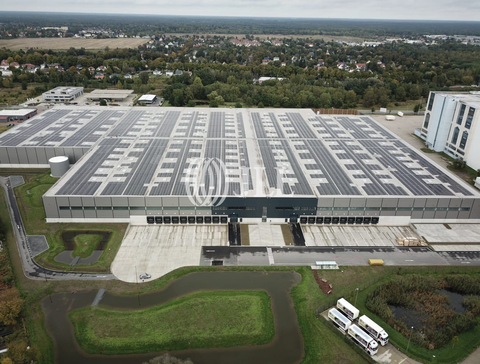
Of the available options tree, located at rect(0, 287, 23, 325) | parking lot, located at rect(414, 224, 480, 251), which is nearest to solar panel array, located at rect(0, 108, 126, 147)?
tree, located at rect(0, 287, 23, 325)

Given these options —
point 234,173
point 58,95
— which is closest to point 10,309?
point 234,173

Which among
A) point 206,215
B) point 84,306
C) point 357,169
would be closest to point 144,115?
point 206,215

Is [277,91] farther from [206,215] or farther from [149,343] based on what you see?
[149,343]

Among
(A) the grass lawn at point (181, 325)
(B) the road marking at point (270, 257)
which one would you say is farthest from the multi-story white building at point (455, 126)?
(A) the grass lawn at point (181, 325)

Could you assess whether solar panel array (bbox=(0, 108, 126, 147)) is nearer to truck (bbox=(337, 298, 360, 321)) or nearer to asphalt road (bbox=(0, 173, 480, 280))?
asphalt road (bbox=(0, 173, 480, 280))
